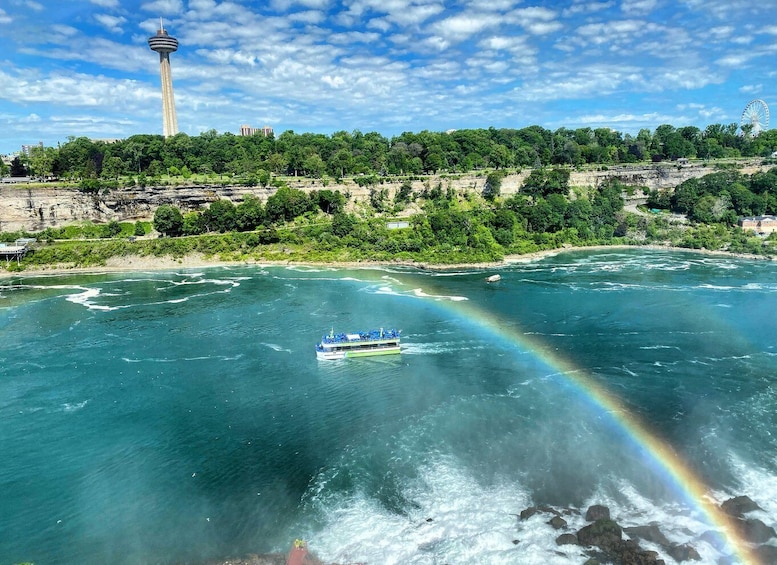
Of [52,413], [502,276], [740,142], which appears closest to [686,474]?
[52,413]

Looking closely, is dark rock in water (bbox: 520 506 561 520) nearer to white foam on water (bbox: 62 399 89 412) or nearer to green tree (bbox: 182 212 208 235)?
white foam on water (bbox: 62 399 89 412)

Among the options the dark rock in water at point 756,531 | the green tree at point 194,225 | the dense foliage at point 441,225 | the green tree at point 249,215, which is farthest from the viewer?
the green tree at point 249,215

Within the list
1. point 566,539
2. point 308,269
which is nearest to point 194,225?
point 308,269

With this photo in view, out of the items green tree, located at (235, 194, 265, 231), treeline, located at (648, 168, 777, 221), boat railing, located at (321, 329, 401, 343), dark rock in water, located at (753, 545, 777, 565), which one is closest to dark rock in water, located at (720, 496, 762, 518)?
dark rock in water, located at (753, 545, 777, 565)

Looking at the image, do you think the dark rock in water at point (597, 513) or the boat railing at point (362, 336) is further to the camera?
the boat railing at point (362, 336)

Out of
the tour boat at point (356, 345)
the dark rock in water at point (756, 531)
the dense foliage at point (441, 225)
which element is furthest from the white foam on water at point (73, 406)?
the dense foliage at point (441, 225)

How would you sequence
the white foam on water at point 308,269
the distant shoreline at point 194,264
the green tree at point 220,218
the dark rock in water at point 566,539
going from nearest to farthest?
the dark rock in water at point 566,539 < the white foam on water at point 308,269 < the distant shoreline at point 194,264 < the green tree at point 220,218

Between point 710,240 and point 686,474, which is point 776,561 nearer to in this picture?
point 686,474

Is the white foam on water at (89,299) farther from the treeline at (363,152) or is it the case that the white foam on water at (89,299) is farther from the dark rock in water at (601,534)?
the dark rock in water at (601,534)
